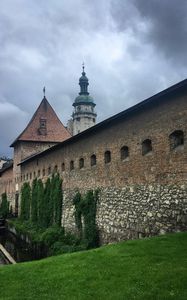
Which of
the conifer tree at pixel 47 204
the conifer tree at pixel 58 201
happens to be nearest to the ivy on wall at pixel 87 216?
the conifer tree at pixel 58 201

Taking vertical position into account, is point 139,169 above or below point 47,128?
below

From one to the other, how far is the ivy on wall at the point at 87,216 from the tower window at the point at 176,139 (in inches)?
202

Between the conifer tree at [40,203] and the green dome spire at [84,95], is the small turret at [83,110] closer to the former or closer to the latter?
the green dome spire at [84,95]

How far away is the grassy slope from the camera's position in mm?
5555

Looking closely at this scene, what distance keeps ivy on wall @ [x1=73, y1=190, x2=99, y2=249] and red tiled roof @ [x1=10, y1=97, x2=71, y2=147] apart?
50.5 ft

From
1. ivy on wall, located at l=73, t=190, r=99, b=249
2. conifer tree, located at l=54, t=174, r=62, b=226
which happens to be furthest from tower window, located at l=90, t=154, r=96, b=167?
conifer tree, located at l=54, t=174, r=62, b=226

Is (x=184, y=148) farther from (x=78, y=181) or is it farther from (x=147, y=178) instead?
(x=78, y=181)

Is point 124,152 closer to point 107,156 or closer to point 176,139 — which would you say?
point 107,156

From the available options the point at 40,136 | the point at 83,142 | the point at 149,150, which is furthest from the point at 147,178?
the point at 40,136

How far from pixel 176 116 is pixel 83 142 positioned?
6.86 meters

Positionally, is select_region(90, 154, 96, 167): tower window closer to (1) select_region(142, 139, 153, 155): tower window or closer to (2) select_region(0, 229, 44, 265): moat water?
(1) select_region(142, 139, 153, 155): tower window

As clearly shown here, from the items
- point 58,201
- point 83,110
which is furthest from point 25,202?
point 83,110

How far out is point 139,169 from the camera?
11.2 metres

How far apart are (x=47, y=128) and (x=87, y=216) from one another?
705 inches
